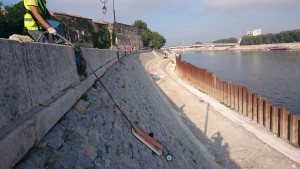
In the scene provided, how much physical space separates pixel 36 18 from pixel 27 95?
311 cm

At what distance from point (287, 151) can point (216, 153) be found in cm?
350

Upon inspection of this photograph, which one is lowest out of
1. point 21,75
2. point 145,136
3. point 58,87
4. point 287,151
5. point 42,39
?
point 287,151

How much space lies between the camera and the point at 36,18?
6855 millimetres

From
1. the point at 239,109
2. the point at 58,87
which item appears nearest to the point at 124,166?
the point at 58,87

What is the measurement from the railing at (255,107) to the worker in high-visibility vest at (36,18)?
43.0 feet

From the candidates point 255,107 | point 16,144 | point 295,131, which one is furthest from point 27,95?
point 255,107

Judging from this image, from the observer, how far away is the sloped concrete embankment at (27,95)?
3672 mm

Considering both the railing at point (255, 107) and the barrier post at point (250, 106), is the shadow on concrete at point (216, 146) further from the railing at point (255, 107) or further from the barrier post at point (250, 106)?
the barrier post at point (250, 106)

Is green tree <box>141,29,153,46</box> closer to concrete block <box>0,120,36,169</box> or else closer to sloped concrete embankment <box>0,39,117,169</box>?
sloped concrete embankment <box>0,39,117,169</box>

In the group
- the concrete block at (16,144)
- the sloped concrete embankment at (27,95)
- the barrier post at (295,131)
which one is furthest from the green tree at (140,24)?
the concrete block at (16,144)

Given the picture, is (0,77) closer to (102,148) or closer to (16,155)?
(16,155)

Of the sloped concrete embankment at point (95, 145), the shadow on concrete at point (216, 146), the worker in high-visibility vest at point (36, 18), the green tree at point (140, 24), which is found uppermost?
the green tree at point (140, 24)

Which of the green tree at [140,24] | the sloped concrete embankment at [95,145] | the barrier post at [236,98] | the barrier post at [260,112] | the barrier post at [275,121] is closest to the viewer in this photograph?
the sloped concrete embankment at [95,145]

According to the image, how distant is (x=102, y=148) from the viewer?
5.78 meters
